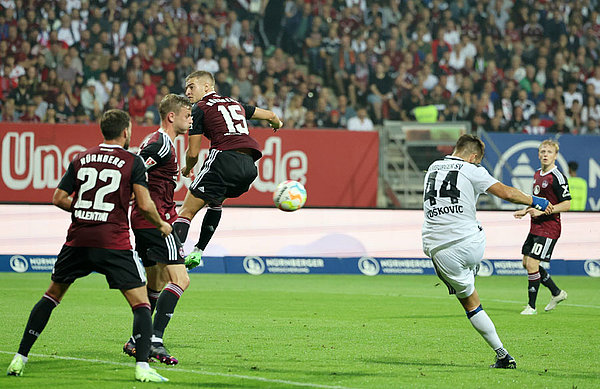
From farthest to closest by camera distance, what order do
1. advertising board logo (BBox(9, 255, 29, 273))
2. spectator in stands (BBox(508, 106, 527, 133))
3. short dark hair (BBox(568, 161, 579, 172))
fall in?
1. spectator in stands (BBox(508, 106, 527, 133))
2. short dark hair (BBox(568, 161, 579, 172))
3. advertising board logo (BBox(9, 255, 29, 273))

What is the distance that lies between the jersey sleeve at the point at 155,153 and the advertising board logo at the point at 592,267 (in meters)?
13.6

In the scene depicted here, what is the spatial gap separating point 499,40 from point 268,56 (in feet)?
22.8

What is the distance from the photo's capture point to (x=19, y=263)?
58.4 ft

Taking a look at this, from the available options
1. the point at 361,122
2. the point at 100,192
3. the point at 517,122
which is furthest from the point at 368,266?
the point at 100,192

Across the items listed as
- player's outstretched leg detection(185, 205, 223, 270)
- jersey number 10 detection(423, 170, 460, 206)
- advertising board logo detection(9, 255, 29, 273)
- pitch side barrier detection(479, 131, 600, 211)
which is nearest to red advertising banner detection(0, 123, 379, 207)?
advertising board logo detection(9, 255, 29, 273)

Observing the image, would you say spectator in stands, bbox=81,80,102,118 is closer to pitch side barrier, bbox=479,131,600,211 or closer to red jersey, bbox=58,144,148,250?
pitch side barrier, bbox=479,131,600,211

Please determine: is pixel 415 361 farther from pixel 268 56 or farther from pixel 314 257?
pixel 268 56

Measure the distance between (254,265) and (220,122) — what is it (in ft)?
31.4

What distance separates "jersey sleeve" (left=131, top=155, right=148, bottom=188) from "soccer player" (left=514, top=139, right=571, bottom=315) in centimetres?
763

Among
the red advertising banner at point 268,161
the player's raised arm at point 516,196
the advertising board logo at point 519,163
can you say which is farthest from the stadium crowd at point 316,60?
the player's raised arm at point 516,196

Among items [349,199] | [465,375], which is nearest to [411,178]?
[349,199]

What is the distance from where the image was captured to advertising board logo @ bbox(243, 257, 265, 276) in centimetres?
1859

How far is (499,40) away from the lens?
26.1 m

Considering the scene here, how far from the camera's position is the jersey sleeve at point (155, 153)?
7992mm
